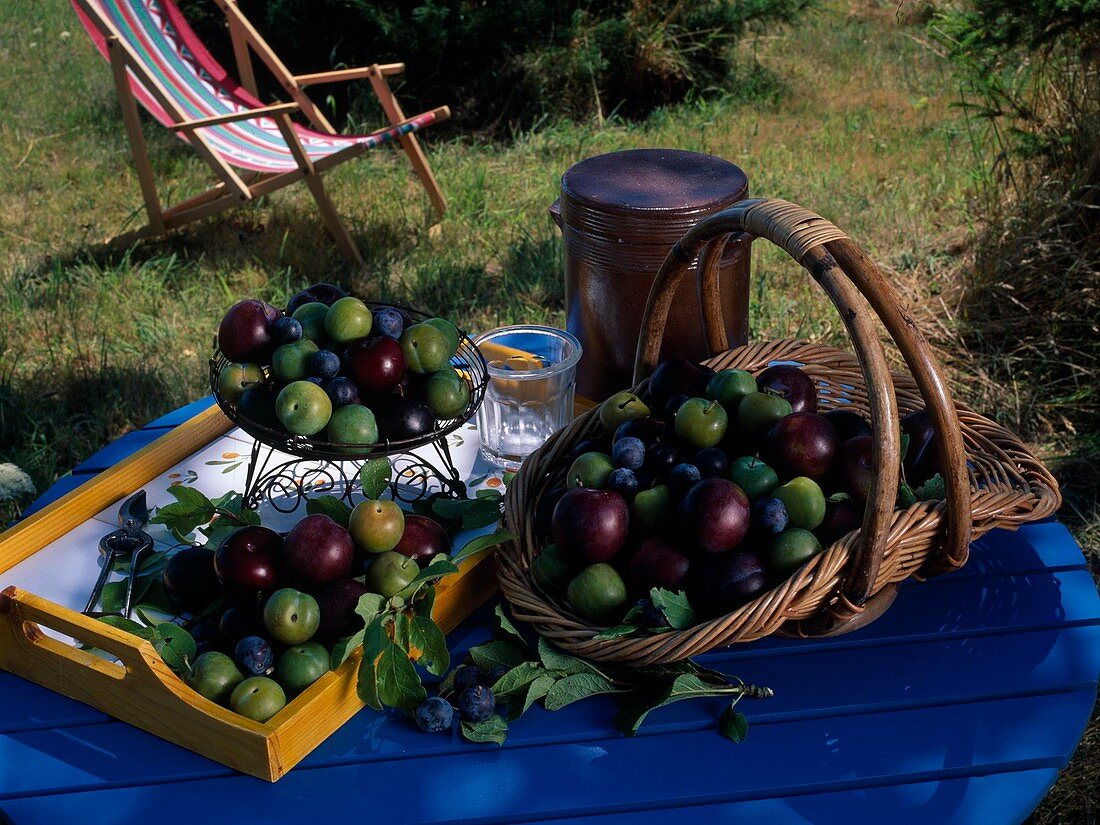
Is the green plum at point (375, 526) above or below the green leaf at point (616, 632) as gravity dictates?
above

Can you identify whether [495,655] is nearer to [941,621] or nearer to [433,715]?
[433,715]

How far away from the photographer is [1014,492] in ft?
5.41

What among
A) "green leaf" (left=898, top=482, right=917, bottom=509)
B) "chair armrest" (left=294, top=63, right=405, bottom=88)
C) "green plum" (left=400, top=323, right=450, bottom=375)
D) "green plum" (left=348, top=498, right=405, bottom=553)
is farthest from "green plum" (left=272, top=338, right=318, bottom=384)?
"chair armrest" (left=294, top=63, right=405, bottom=88)

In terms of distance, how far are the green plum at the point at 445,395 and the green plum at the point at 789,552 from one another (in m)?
0.56

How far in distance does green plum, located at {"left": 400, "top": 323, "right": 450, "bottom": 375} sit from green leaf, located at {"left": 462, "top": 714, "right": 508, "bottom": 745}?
59 cm

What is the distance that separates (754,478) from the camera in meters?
1.61

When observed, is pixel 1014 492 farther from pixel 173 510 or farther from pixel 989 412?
pixel 989 412

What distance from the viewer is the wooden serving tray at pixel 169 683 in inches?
55.4

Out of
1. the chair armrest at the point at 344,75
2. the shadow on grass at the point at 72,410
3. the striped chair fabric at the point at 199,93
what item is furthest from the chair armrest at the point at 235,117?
the shadow on grass at the point at 72,410

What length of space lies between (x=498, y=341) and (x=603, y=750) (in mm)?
986

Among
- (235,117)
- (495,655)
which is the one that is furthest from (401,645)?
(235,117)

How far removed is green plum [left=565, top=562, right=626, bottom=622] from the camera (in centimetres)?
154

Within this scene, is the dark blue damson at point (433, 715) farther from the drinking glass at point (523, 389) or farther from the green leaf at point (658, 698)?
the drinking glass at point (523, 389)

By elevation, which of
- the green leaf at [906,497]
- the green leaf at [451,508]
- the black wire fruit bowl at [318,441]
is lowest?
the green leaf at [451,508]
